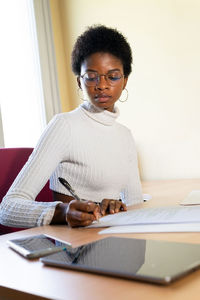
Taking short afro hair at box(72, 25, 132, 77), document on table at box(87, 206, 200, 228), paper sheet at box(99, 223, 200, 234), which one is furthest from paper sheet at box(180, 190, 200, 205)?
short afro hair at box(72, 25, 132, 77)

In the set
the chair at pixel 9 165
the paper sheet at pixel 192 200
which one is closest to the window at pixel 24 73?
the chair at pixel 9 165

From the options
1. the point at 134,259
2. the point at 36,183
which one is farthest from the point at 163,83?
the point at 134,259

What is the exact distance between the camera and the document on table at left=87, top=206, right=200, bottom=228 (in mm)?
955

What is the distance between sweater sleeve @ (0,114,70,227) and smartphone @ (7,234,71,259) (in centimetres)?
25

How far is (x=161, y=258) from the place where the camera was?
61 cm

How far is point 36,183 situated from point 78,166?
0.68ft

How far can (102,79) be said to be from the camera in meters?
1.40

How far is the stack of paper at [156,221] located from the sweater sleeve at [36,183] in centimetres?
19

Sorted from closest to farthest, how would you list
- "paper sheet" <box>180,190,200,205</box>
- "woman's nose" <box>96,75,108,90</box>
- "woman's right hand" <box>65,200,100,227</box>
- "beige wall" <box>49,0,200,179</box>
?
"woman's right hand" <box>65,200,100,227</box>, "paper sheet" <box>180,190,200,205</box>, "woman's nose" <box>96,75,108,90</box>, "beige wall" <box>49,0,200,179</box>

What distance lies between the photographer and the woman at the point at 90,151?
1234 mm

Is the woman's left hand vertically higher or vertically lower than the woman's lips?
lower

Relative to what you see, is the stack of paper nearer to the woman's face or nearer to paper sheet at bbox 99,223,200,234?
paper sheet at bbox 99,223,200,234

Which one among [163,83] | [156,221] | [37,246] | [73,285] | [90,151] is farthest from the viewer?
[163,83]

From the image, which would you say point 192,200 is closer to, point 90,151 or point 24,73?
point 90,151
